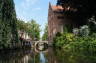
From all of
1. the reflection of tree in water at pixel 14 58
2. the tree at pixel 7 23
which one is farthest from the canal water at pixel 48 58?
the tree at pixel 7 23

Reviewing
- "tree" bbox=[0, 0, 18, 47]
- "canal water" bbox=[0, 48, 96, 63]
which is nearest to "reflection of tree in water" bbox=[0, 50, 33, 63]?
"canal water" bbox=[0, 48, 96, 63]

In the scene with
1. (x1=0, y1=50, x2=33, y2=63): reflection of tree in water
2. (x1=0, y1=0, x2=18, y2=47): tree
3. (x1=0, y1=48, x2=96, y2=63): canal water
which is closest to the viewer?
(x1=0, y1=48, x2=96, y2=63): canal water

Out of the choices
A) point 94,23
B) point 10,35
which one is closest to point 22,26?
point 94,23

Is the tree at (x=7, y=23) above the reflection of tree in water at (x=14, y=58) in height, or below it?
above

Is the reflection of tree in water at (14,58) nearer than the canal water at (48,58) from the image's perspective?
No

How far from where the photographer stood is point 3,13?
2648 centimetres

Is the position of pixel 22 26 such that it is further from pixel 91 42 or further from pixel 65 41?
pixel 91 42

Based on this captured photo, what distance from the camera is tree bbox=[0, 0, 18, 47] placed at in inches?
1018

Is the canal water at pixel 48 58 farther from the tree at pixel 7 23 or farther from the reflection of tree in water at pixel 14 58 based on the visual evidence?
the tree at pixel 7 23

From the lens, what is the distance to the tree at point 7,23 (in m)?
25.9

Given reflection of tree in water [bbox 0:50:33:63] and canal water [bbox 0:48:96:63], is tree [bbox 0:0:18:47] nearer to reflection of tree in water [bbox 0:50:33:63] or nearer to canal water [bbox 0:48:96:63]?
reflection of tree in water [bbox 0:50:33:63]

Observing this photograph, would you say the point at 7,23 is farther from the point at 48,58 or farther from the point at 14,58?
the point at 48,58

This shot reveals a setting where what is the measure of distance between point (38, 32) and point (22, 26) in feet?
90.4


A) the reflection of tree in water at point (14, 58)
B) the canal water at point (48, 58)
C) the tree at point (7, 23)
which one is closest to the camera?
the canal water at point (48, 58)
